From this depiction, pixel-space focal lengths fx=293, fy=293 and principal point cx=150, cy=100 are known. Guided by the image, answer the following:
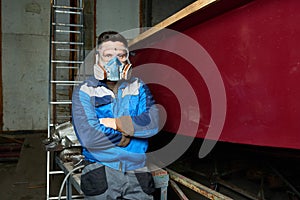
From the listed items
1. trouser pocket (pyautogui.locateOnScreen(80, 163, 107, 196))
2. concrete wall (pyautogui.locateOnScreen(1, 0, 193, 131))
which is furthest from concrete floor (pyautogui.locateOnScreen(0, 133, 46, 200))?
trouser pocket (pyautogui.locateOnScreen(80, 163, 107, 196))

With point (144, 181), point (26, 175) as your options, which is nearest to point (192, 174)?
point (26, 175)

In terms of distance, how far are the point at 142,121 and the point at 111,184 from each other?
33 cm

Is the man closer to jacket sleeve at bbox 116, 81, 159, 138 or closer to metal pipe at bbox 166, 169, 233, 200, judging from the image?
jacket sleeve at bbox 116, 81, 159, 138

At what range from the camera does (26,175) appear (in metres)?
3.52

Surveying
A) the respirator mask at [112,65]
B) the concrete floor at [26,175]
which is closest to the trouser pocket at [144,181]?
the respirator mask at [112,65]

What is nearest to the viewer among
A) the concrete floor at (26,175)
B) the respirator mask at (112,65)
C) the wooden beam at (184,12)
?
the wooden beam at (184,12)

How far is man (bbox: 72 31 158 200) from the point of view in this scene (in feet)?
4.46

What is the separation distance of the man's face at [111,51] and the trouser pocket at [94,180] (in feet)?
1.76

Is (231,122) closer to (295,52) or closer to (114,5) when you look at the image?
(295,52)

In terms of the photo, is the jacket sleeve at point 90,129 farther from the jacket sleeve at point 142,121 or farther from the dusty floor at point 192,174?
the dusty floor at point 192,174

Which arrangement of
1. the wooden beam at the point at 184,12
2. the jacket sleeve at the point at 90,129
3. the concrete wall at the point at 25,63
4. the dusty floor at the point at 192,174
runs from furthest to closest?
1. the concrete wall at the point at 25,63
2. the dusty floor at the point at 192,174
3. the jacket sleeve at the point at 90,129
4. the wooden beam at the point at 184,12

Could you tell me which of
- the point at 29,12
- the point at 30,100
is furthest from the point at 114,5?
the point at 30,100

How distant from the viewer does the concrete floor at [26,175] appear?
2951 mm

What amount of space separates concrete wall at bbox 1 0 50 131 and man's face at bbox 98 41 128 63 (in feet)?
13.4
